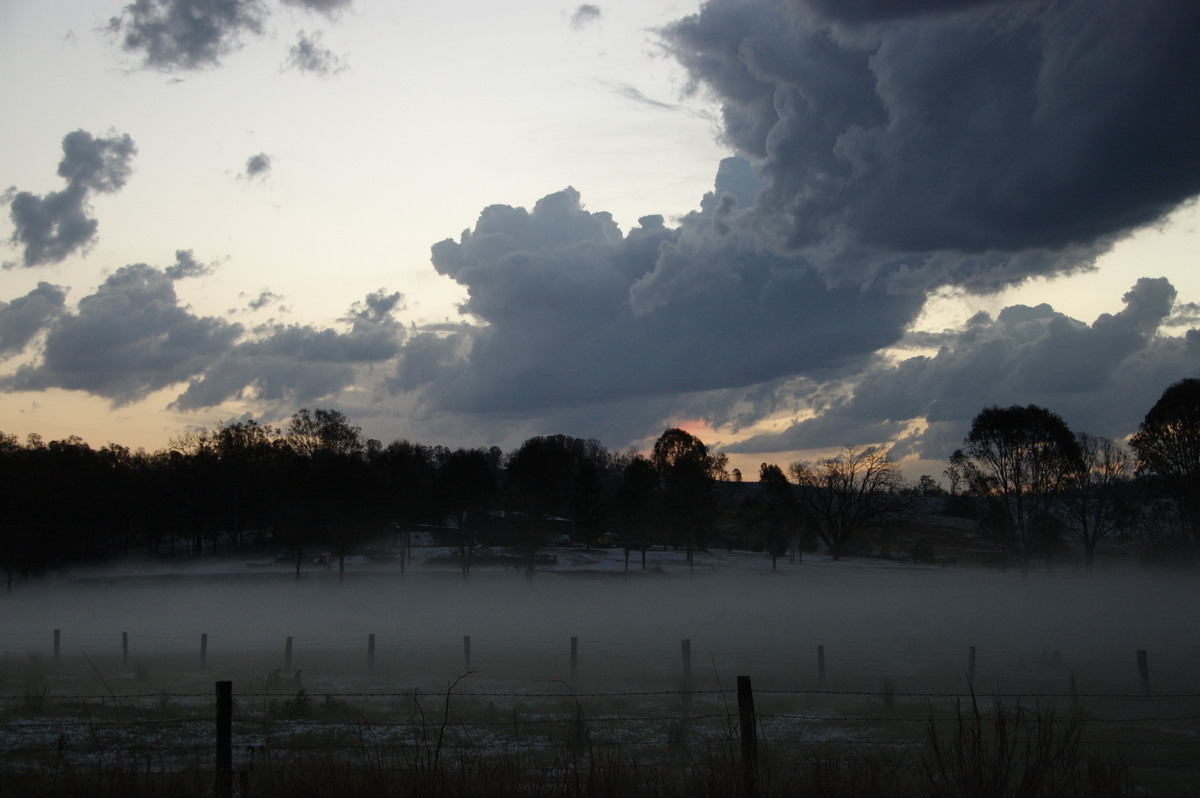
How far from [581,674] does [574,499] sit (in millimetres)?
66534

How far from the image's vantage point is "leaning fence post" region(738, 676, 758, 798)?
863 cm

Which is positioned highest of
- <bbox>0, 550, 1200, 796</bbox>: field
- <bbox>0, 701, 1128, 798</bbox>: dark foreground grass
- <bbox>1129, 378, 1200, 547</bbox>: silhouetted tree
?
<bbox>1129, 378, 1200, 547</bbox>: silhouetted tree

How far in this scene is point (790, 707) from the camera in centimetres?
2189

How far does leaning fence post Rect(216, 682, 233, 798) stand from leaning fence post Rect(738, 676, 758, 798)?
240 inches

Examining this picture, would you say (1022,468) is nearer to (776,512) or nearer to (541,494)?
(776,512)

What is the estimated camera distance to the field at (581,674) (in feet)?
36.2

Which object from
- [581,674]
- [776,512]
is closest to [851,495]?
[776,512]

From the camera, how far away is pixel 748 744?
925cm

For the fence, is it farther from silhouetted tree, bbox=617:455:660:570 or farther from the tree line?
silhouetted tree, bbox=617:455:660:570

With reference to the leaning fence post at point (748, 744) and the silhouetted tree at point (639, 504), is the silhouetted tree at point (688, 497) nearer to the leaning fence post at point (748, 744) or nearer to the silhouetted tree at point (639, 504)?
the silhouetted tree at point (639, 504)

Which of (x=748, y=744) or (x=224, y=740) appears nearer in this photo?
(x=748, y=744)

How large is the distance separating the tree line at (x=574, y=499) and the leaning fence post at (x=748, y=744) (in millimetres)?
67426

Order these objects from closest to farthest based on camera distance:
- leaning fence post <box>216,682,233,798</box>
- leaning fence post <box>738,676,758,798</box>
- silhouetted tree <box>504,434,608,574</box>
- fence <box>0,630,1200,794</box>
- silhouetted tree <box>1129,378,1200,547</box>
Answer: leaning fence post <box>738,676,758,798</box>
leaning fence post <box>216,682,233,798</box>
fence <box>0,630,1200,794</box>
silhouetted tree <box>1129,378,1200,547</box>
silhouetted tree <box>504,434,608,574</box>

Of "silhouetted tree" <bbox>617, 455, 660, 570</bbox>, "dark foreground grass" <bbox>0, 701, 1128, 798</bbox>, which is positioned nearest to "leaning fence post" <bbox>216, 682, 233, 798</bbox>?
"dark foreground grass" <bbox>0, 701, 1128, 798</bbox>
